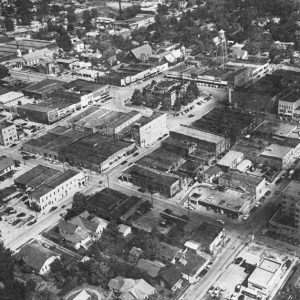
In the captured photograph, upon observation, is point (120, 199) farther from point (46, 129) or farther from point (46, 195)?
point (46, 129)

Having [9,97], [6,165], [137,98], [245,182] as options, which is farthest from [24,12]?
[245,182]

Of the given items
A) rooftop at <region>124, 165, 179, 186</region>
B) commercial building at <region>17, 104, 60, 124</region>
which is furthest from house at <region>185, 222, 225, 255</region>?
commercial building at <region>17, 104, 60, 124</region>

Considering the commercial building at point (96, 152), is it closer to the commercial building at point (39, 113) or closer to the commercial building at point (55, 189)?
the commercial building at point (55, 189)

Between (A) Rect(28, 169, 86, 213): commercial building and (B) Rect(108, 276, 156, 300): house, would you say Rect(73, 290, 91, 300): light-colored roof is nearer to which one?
(B) Rect(108, 276, 156, 300): house

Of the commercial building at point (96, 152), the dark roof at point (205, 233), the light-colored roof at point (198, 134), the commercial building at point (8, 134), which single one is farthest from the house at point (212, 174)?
the commercial building at point (8, 134)

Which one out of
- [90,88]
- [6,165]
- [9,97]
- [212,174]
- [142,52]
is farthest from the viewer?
[142,52]

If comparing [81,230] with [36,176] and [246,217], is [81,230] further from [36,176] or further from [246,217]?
[246,217]

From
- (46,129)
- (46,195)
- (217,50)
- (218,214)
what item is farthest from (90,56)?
(218,214)
